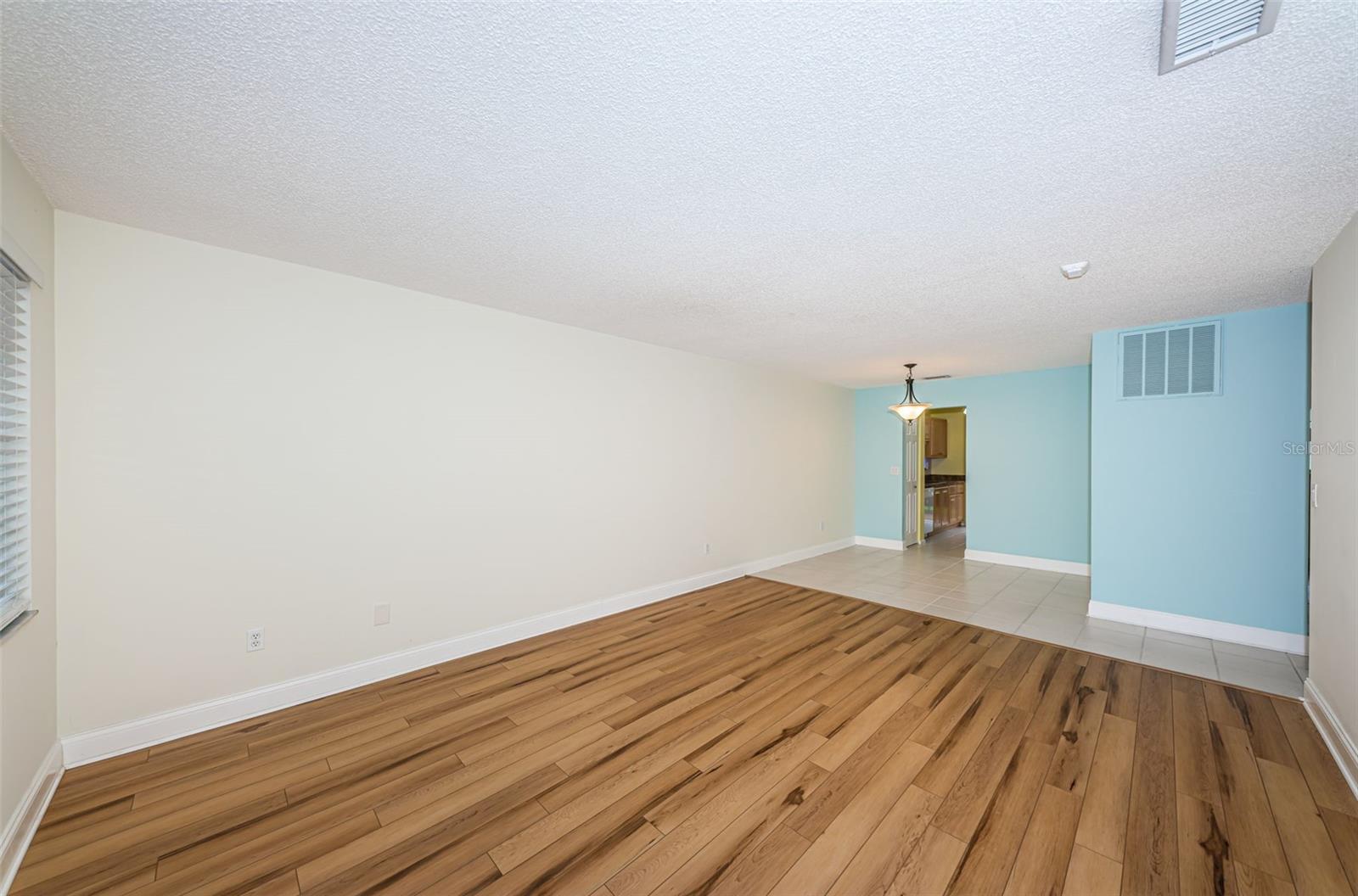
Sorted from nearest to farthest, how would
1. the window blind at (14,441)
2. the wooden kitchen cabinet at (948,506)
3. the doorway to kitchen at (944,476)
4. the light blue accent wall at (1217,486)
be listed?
the window blind at (14,441) < the light blue accent wall at (1217,486) < the doorway to kitchen at (944,476) < the wooden kitchen cabinet at (948,506)

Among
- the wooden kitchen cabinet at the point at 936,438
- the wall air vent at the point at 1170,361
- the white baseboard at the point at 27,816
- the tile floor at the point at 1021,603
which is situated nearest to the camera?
the white baseboard at the point at 27,816

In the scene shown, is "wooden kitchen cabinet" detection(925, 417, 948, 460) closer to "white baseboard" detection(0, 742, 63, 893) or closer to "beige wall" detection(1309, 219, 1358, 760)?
"beige wall" detection(1309, 219, 1358, 760)

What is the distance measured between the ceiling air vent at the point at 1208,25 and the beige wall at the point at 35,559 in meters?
3.49

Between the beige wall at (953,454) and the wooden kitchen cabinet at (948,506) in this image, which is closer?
the wooden kitchen cabinet at (948,506)

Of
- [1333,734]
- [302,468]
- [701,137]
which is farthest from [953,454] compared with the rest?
[302,468]

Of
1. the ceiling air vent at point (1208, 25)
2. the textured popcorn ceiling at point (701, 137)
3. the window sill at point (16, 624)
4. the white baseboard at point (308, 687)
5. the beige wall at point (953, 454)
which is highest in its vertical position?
the textured popcorn ceiling at point (701, 137)

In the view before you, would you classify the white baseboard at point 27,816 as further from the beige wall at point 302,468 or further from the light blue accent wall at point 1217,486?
the light blue accent wall at point 1217,486

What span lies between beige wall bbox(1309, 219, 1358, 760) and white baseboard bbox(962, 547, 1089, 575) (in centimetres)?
315

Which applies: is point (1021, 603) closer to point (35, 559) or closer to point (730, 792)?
point (730, 792)

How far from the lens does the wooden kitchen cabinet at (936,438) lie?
972 cm

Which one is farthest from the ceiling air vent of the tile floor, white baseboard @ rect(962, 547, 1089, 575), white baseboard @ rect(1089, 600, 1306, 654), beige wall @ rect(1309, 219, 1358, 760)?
white baseboard @ rect(962, 547, 1089, 575)

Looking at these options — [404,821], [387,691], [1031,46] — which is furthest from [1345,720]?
[387,691]

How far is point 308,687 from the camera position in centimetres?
282

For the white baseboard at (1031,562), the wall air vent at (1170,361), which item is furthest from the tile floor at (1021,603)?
the wall air vent at (1170,361)
